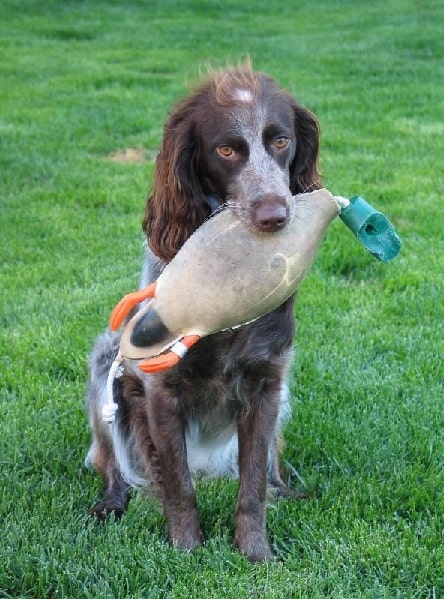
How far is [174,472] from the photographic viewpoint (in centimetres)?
326

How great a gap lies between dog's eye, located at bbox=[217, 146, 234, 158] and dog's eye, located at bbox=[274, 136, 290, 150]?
0.16 metres

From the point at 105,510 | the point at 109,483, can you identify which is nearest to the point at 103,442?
the point at 109,483

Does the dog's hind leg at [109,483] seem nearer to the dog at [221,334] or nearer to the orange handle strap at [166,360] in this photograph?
the dog at [221,334]

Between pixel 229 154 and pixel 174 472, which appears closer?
pixel 229 154

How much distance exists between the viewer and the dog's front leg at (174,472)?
3.24 m

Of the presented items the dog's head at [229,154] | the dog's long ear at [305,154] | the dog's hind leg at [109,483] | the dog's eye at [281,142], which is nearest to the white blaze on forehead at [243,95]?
the dog's head at [229,154]

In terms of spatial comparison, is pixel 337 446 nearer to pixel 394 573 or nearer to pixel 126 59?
pixel 394 573

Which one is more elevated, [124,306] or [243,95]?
[243,95]

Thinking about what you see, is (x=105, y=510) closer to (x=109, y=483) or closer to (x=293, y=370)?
(x=109, y=483)

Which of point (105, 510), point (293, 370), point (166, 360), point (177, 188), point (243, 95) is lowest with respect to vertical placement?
point (293, 370)

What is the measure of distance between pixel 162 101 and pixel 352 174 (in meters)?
3.47

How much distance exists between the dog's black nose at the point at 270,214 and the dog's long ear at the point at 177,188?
395 mm

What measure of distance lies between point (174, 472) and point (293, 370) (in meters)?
1.47

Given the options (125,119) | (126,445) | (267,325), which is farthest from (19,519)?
(125,119)
